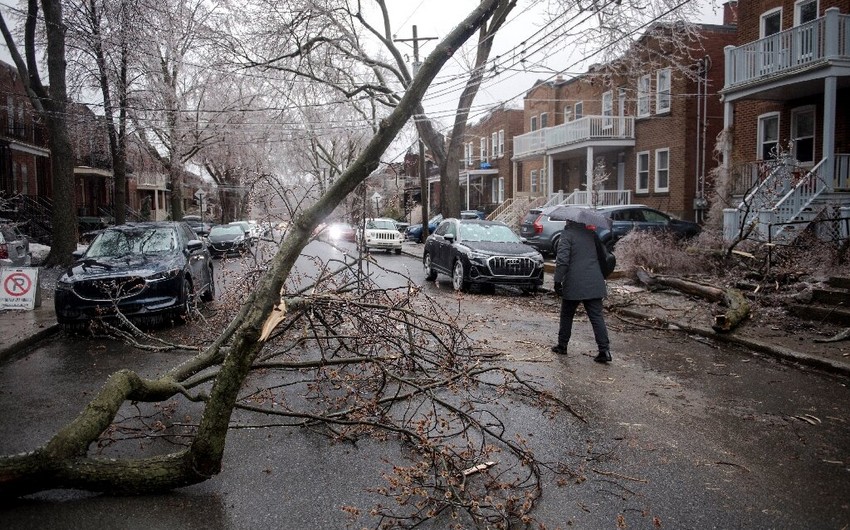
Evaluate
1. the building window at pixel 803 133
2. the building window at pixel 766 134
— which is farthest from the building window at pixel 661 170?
the building window at pixel 803 133

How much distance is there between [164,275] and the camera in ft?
33.1

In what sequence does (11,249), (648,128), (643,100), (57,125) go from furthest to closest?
(643,100), (648,128), (57,125), (11,249)

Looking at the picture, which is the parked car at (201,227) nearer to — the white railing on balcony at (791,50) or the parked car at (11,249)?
the parked car at (11,249)

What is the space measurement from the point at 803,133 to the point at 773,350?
47.1 feet

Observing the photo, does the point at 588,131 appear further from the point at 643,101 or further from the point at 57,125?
the point at 57,125

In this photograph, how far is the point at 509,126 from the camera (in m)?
45.7

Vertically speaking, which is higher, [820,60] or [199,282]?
[820,60]

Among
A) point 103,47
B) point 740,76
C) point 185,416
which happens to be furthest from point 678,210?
point 185,416

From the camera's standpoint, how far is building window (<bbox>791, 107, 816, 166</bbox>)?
1930cm

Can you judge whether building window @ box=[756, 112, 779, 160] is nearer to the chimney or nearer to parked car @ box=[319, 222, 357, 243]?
the chimney

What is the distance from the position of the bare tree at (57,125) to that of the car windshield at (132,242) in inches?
344

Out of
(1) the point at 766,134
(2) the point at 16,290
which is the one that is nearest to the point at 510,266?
(2) the point at 16,290

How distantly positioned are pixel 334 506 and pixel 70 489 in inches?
64.1

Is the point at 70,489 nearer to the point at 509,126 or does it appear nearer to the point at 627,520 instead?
the point at 627,520
